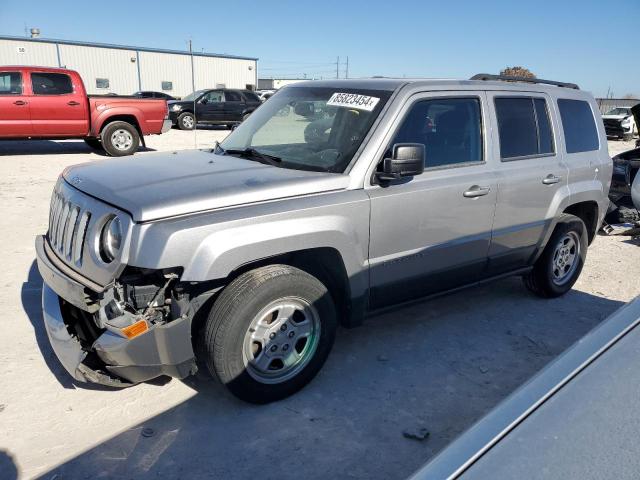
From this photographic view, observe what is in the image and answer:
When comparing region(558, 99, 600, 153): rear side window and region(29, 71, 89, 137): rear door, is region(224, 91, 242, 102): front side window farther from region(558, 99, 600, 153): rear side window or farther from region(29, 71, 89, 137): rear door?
region(558, 99, 600, 153): rear side window

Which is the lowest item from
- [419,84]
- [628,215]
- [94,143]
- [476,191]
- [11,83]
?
[628,215]

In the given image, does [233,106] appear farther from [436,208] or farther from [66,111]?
[436,208]

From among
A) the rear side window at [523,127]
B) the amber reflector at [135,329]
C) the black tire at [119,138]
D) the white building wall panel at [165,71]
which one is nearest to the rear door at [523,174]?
the rear side window at [523,127]

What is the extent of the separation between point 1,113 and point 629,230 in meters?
12.7

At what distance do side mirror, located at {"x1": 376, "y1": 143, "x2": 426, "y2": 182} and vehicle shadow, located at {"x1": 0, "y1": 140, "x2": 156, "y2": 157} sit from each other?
11.9 meters

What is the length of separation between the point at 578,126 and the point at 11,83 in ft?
39.5

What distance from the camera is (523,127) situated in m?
4.35

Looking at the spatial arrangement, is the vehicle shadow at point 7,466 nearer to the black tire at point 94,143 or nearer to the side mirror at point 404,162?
the side mirror at point 404,162

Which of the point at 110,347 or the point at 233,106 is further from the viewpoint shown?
the point at 233,106

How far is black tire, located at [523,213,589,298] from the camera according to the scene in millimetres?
4812

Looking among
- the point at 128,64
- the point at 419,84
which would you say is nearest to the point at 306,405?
the point at 419,84

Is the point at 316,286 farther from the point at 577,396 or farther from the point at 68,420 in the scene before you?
the point at 577,396

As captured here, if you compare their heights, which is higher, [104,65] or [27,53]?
[27,53]

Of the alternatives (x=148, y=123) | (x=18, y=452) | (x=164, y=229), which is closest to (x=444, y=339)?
→ (x=164, y=229)
